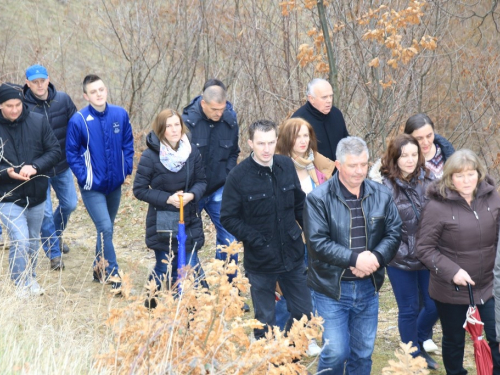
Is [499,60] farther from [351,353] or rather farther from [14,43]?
[14,43]

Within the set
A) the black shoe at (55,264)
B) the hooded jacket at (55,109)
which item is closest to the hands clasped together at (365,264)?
the hooded jacket at (55,109)

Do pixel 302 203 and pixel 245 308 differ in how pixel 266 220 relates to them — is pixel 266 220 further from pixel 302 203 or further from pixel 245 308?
pixel 245 308

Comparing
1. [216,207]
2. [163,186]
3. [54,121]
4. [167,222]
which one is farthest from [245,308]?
[54,121]

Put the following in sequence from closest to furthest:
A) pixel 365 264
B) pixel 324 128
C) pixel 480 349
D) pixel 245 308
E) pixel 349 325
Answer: pixel 365 264 → pixel 480 349 → pixel 349 325 → pixel 324 128 → pixel 245 308

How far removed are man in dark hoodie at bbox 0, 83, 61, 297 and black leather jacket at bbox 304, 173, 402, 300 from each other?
9.21ft

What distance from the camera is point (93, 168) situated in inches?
266

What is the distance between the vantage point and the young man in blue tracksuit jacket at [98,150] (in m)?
6.70

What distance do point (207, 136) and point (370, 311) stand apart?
2.75 m

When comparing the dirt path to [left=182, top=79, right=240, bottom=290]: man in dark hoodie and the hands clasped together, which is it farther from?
the hands clasped together

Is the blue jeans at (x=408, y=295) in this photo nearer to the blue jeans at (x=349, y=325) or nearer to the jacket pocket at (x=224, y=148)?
the blue jeans at (x=349, y=325)

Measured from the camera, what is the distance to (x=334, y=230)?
4.55m

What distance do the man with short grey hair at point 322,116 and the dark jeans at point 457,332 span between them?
2016 mm

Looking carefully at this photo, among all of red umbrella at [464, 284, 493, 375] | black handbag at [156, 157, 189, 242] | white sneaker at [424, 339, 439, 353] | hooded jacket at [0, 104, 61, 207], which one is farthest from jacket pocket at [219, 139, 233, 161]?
red umbrella at [464, 284, 493, 375]

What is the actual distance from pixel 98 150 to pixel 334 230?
314cm
